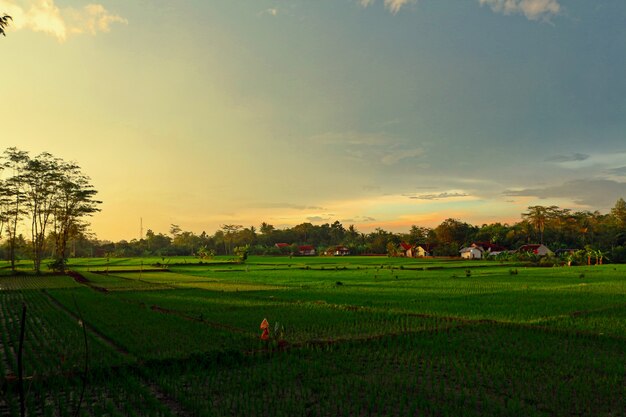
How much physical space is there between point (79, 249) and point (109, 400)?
139670 millimetres

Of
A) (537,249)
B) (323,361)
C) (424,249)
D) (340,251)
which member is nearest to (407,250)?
(424,249)

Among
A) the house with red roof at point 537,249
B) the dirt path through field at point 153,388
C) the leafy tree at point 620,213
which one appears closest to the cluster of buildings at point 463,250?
the house with red roof at point 537,249

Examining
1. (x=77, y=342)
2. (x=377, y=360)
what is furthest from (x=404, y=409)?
(x=77, y=342)

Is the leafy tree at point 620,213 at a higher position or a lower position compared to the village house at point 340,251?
higher

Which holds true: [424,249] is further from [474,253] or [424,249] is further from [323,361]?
[323,361]

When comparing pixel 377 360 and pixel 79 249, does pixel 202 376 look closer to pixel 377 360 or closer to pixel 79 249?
pixel 377 360

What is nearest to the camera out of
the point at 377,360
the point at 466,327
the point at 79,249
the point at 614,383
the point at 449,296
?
the point at 614,383

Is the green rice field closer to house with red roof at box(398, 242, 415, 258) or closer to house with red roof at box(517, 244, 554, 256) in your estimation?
house with red roof at box(517, 244, 554, 256)

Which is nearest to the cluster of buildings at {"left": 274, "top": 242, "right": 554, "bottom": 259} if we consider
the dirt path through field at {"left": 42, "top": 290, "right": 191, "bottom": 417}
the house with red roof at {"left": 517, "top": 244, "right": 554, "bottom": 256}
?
the house with red roof at {"left": 517, "top": 244, "right": 554, "bottom": 256}

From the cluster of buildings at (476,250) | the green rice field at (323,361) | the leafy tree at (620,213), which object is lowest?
the green rice field at (323,361)

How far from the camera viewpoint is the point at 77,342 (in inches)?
520

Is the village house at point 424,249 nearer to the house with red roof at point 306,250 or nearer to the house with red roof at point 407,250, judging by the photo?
the house with red roof at point 407,250

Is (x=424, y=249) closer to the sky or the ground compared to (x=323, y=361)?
closer to the sky

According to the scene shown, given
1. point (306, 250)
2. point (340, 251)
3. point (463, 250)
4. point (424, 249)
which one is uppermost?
point (306, 250)
